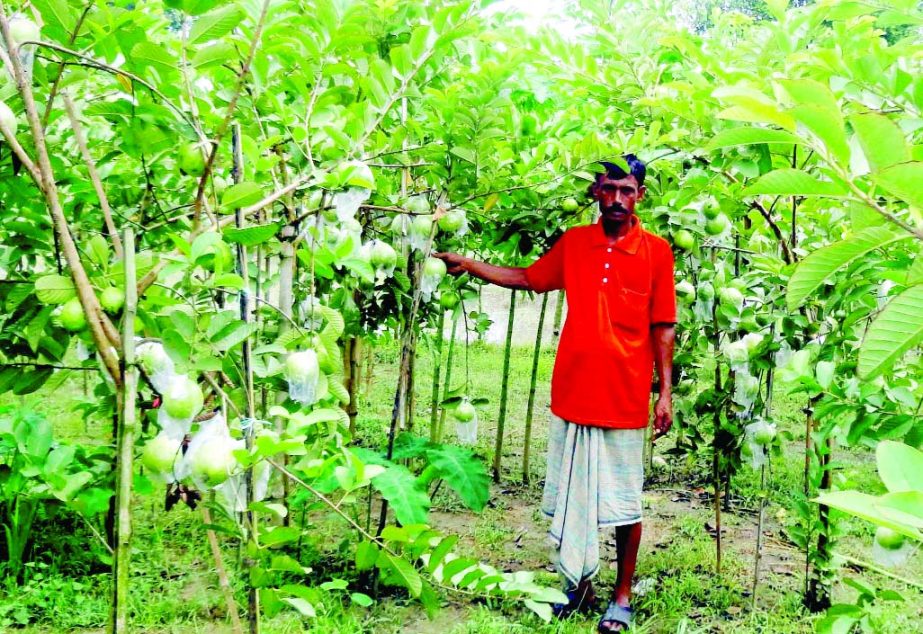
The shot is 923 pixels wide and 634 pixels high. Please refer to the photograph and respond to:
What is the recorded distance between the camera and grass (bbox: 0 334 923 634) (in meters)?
1.87

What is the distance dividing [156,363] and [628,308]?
1353 millimetres

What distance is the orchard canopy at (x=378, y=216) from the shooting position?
0.71 metres

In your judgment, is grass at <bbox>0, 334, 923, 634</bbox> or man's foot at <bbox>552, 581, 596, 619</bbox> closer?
grass at <bbox>0, 334, 923, 634</bbox>

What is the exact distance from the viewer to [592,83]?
184 centimetres

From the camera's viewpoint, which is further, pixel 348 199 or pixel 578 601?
pixel 578 601

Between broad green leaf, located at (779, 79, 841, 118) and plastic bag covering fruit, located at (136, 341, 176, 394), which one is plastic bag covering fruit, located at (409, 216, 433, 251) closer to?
plastic bag covering fruit, located at (136, 341, 176, 394)

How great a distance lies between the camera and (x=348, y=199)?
123 centimetres

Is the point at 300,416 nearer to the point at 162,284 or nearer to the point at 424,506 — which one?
the point at 162,284

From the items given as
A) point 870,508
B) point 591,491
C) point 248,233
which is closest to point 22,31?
point 248,233

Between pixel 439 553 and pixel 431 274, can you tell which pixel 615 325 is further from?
pixel 439 553

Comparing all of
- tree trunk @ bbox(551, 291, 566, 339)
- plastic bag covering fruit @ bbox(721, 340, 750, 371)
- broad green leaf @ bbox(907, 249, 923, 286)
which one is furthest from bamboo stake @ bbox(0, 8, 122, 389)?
tree trunk @ bbox(551, 291, 566, 339)

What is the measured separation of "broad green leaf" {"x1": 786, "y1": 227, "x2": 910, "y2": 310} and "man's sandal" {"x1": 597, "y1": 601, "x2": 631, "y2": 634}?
58.1 inches

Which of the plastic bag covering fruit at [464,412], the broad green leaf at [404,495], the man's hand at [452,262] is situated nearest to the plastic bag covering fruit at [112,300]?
the broad green leaf at [404,495]

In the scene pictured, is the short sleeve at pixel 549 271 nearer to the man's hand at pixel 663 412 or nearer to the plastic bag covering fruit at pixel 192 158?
the man's hand at pixel 663 412
